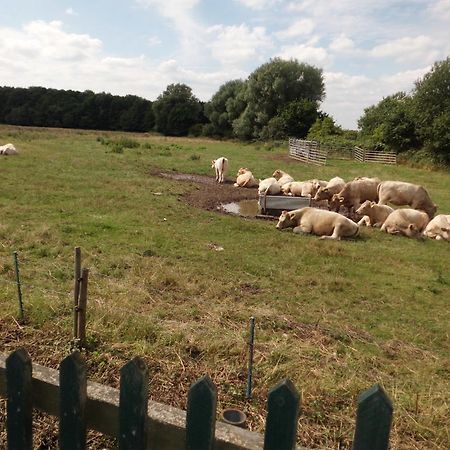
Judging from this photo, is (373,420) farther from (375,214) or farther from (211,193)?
(211,193)

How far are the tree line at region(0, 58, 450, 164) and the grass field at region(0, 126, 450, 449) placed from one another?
2562cm

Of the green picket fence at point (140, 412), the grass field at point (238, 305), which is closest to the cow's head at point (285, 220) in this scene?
the grass field at point (238, 305)

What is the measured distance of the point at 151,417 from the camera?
6.47 ft

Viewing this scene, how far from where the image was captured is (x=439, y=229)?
42.2ft

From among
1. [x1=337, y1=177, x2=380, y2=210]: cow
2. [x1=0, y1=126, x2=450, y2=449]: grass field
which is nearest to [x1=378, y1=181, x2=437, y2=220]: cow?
[x1=337, y1=177, x2=380, y2=210]: cow

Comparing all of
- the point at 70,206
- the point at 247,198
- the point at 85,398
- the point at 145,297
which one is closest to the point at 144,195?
the point at 70,206

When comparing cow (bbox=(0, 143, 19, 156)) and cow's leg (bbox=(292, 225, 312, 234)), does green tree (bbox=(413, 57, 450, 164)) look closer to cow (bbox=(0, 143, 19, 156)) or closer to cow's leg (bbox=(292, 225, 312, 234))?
cow's leg (bbox=(292, 225, 312, 234))

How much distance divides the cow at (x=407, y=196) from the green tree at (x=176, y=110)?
62595mm

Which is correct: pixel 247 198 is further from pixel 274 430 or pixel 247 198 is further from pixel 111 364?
pixel 274 430

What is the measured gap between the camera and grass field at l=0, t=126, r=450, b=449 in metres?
4.34

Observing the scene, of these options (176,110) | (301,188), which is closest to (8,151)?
(301,188)

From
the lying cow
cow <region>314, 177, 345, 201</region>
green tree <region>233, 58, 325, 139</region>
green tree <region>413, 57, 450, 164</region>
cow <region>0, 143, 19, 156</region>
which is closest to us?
cow <region>314, 177, 345, 201</region>

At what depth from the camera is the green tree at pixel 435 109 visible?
105 feet

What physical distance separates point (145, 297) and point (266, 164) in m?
24.2
